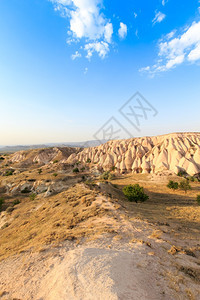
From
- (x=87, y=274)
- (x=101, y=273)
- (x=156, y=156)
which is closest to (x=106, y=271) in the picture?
(x=101, y=273)

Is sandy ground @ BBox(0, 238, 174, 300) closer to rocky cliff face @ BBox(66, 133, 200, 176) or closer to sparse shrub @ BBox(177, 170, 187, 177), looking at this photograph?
sparse shrub @ BBox(177, 170, 187, 177)

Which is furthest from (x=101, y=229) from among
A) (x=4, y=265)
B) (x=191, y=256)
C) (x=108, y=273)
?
(x=4, y=265)

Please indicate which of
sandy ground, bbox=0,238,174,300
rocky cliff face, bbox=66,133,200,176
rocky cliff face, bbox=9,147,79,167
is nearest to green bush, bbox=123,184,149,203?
sandy ground, bbox=0,238,174,300

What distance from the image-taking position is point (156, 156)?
45.4m

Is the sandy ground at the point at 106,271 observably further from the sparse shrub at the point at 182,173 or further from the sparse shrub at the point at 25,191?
the sparse shrub at the point at 182,173

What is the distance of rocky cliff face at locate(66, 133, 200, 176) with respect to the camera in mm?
38688

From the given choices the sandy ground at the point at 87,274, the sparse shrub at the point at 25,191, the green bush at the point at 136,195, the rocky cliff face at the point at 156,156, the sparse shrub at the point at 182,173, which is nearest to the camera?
the sandy ground at the point at 87,274

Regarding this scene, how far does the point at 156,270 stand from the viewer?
4.54m

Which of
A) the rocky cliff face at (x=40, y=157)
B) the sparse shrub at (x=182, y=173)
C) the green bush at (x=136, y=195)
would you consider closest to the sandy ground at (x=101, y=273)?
the green bush at (x=136, y=195)

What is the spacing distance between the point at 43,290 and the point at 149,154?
161ft

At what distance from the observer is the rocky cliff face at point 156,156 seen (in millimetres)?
38688

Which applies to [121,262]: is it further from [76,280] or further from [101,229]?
[101,229]

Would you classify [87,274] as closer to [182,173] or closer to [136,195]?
[136,195]

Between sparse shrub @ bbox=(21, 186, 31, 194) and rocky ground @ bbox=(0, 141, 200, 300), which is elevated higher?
rocky ground @ bbox=(0, 141, 200, 300)
